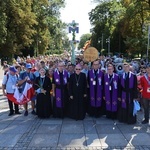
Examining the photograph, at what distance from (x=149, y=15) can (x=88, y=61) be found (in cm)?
2920

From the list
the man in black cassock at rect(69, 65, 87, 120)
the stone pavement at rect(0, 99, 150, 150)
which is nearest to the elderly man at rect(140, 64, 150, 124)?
the stone pavement at rect(0, 99, 150, 150)

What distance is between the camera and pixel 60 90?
9445 mm

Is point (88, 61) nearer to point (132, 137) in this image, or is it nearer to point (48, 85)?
point (48, 85)

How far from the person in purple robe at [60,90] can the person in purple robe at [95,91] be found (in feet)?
2.63

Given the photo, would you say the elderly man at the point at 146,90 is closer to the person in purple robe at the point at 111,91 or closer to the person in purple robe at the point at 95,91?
the person in purple robe at the point at 111,91

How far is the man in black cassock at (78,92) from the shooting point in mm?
9242

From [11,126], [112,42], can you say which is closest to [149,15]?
[112,42]

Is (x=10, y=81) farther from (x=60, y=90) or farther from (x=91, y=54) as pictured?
(x=91, y=54)

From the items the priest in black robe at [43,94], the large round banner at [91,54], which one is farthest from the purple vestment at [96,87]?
the large round banner at [91,54]

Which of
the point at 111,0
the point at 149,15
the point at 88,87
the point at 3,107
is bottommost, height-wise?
the point at 3,107

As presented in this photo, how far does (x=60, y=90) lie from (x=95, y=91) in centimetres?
115

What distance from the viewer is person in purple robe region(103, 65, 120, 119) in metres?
9.18

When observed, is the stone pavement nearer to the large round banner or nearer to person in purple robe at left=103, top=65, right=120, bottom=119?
person in purple robe at left=103, top=65, right=120, bottom=119

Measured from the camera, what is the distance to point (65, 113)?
9.66 m
